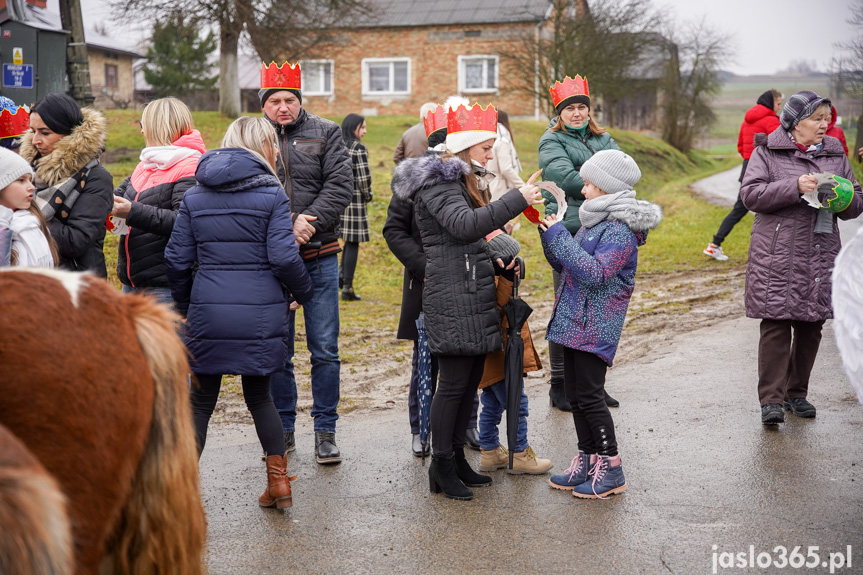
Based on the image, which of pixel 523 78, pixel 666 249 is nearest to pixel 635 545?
pixel 666 249

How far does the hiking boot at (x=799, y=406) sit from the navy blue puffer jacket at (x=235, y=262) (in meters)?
3.66

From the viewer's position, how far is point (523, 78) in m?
32.4

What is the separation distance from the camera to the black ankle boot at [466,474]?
15.5 ft

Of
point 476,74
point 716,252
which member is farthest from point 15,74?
point 476,74

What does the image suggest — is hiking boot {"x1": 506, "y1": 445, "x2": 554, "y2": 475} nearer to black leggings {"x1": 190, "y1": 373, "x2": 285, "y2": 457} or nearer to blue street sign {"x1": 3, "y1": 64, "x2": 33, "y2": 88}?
black leggings {"x1": 190, "y1": 373, "x2": 285, "y2": 457}

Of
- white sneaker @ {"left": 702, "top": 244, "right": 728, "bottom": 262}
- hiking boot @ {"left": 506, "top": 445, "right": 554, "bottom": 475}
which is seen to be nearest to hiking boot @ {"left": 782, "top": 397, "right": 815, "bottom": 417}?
hiking boot @ {"left": 506, "top": 445, "right": 554, "bottom": 475}

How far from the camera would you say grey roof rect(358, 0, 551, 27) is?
3622 cm

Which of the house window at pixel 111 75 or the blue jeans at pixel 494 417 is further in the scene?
the house window at pixel 111 75

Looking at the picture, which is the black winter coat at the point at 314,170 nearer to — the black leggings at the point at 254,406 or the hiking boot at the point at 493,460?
the black leggings at the point at 254,406

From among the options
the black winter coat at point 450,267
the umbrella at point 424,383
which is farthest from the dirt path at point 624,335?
the black winter coat at point 450,267

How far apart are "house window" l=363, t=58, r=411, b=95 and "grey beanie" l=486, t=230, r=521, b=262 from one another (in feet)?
115

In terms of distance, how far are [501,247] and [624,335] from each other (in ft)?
13.9

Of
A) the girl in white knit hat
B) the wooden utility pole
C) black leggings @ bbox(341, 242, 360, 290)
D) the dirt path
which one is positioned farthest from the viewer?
the wooden utility pole

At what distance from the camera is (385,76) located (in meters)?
39.1
